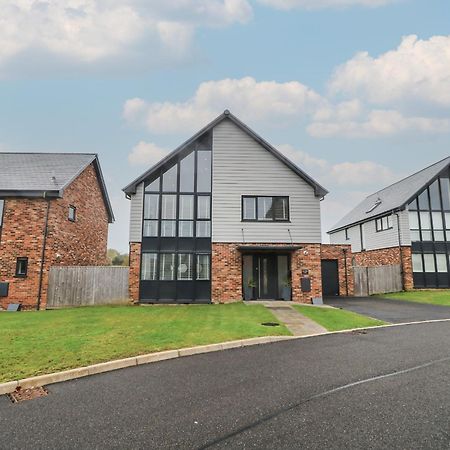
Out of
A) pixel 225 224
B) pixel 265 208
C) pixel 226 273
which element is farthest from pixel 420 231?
pixel 226 273

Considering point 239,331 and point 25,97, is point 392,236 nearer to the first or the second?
point 239,331

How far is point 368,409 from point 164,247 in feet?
43.3

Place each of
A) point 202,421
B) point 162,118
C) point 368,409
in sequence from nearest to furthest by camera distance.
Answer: point 202,421
point 368,409
point 162,118

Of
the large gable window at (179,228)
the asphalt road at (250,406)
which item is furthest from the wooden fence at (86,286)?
the asphalt road at (250,406)

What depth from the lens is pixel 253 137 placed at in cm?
1712

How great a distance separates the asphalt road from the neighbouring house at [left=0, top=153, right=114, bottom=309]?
12287mm

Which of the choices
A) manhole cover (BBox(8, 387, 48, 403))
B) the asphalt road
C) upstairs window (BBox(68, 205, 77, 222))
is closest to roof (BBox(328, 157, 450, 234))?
the asphalt road

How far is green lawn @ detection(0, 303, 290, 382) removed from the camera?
5.89m

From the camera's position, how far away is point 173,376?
5344 millimetres

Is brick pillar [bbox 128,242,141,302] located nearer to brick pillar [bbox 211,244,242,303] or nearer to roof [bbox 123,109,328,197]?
roof [bbox 123,109,328,197]

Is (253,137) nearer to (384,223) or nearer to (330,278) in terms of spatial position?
(330,278)

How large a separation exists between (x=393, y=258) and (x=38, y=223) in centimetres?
2313

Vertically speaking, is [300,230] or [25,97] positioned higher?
[25,97]

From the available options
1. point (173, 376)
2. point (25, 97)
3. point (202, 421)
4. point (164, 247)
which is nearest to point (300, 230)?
point (164, 247)
